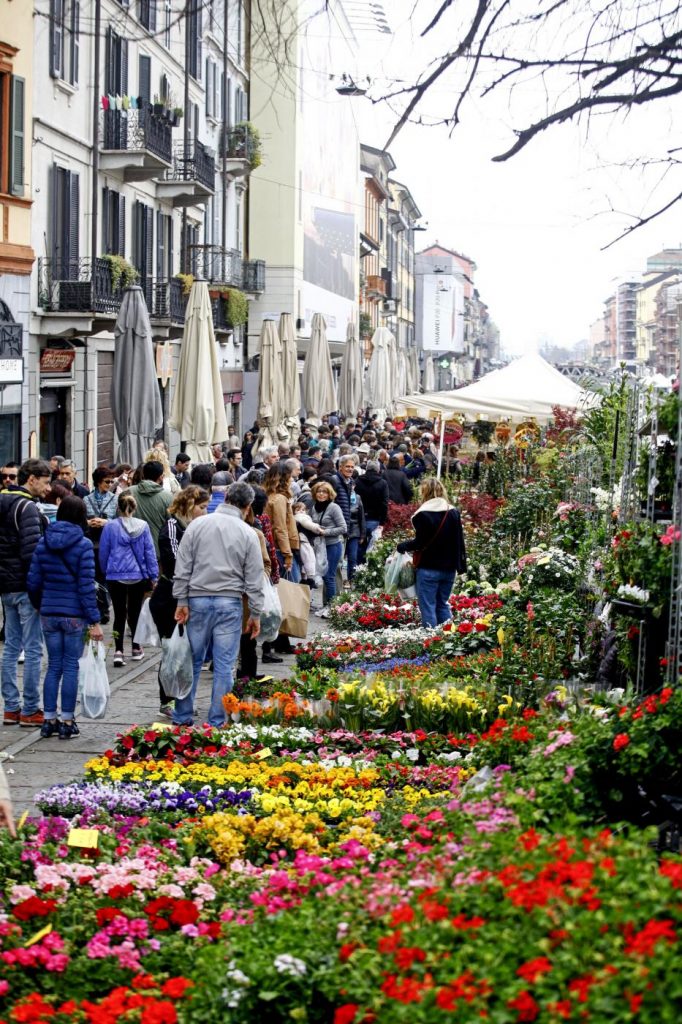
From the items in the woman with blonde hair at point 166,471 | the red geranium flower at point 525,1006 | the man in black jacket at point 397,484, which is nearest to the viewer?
the red geranium flower at point 525,1006

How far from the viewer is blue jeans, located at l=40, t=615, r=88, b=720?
9.44m

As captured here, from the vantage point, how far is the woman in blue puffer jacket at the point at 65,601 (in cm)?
938

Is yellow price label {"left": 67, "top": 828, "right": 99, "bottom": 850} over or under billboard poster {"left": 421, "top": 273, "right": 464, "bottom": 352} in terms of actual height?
under

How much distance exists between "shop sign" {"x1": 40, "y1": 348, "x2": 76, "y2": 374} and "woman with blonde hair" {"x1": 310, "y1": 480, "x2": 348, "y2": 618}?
7508 mm

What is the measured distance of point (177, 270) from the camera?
110 ft

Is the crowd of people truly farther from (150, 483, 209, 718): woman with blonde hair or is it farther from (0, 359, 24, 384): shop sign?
(0, 359, 24, 384): shop sign

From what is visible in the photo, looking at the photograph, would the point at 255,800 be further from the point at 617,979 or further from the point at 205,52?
the point at 205,52

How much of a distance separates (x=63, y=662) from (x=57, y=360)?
13.9 meters

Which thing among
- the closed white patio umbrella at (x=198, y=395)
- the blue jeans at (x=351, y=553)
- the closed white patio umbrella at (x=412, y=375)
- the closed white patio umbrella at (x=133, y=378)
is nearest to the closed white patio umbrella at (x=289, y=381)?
the closed white patio umbrella at (x=198, y=395)

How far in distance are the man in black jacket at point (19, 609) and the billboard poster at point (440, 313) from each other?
11867cm

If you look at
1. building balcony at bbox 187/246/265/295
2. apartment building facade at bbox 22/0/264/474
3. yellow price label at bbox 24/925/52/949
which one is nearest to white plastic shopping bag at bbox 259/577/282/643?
yellow price label at bbox 24/925/52/949

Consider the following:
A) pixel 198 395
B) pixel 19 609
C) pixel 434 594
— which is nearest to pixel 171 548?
pixel 19 609

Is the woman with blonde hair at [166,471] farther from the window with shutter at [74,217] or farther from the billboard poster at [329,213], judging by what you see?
the billboard poster at [329,213]

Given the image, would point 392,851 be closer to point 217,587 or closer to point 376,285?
point 217,587
